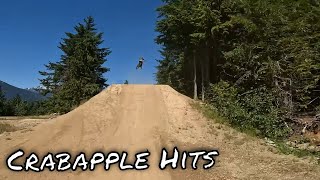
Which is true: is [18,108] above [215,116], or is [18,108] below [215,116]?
above

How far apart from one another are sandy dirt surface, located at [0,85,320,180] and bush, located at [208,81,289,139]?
0.84 metres

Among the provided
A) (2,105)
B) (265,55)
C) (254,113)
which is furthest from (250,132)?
(2,105)

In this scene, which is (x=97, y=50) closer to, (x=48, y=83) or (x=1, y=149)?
(x=48, y=83)

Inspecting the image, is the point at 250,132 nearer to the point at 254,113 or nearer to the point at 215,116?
the point at 254,113

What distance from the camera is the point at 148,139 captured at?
50.6 ft

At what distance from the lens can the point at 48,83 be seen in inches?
2168

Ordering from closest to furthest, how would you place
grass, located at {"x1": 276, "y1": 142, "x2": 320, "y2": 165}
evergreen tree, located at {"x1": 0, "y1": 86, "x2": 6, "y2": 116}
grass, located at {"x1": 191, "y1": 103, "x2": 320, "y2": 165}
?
grass, located at {"x1": 276, "y1": 142, "x2": 320, "y2": 165}
grass, located at {"x1": 191, "y1": 103, "x2": 320, "y2": 165}
evergreen tree, located at {"x1": 0, "y1": 86, "x2": 6, "y2": 116}

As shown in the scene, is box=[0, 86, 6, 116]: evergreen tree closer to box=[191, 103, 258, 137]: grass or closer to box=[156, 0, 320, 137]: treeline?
box=[156, 0, 320, 137]: treeline

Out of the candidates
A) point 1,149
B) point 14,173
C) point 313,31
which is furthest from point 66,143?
point 313,31

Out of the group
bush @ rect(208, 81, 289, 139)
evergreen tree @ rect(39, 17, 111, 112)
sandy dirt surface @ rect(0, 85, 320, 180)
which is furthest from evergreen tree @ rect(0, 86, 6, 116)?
bush @ rect(208, 81, 289, 139)

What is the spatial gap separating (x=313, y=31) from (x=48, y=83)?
4192cm

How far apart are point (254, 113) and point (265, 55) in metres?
5.10

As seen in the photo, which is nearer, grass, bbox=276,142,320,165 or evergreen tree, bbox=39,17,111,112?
grass, bbox=276,142,320,165

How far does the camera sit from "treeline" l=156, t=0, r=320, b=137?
18.5 meters
